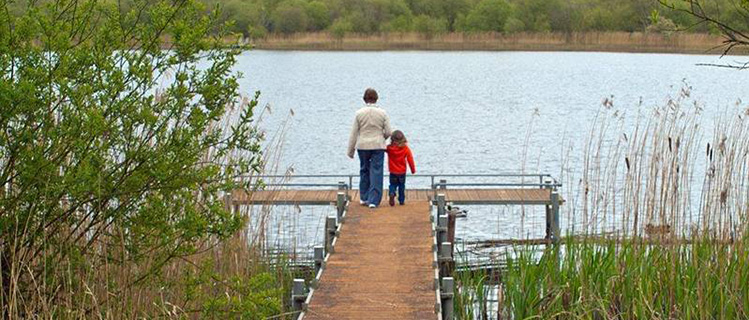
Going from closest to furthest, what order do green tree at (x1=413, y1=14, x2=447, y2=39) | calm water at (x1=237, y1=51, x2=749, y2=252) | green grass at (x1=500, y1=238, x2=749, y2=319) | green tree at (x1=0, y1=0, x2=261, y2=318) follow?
green tree at (x1=0, y1=0, x2=261, y2=318)
green grass at (x1=500, y1=238, x2=749, y2=319)
calm water at (x1=237, y1=51, x2=749, y2=252)
green tree at (x1=413, y1=14, x2=447, y2=39)

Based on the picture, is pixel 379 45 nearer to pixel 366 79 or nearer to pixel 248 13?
pixel 248 13

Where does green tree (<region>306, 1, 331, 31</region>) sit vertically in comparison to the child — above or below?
above

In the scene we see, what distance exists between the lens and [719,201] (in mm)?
11031

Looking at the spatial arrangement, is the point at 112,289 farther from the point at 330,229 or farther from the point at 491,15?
the point at 491,15

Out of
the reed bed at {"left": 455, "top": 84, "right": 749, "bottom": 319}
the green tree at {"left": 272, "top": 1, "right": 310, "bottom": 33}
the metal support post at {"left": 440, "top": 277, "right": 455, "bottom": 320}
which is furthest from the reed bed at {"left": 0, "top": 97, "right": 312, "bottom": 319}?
the green tree at {"left": 272, "top": 1, "right": 310, "bottom": 33}

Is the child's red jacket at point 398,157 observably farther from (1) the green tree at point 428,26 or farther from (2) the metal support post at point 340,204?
(1) the green tree at point 428,26

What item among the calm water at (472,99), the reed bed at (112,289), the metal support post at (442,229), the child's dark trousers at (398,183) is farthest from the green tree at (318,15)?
the reed bed at (112,289)

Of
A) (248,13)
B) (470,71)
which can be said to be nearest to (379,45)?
(248,13)

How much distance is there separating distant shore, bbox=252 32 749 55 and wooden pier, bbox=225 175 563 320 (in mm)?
38822

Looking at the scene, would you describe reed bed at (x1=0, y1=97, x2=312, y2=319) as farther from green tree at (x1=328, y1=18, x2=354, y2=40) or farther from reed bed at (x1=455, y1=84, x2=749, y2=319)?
green tree at (x1=328, y1=18, x2=354, y2=40)

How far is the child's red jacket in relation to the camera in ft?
40.5

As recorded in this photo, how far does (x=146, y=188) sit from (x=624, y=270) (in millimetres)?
4009

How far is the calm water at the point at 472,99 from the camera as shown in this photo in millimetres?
22844

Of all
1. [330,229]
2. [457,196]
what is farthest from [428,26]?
[330,229]
